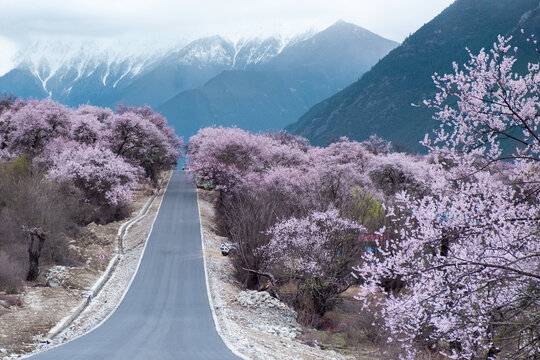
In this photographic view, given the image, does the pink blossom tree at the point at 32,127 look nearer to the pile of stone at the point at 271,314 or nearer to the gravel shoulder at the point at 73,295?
the gravel shoulder at the point at 73,295

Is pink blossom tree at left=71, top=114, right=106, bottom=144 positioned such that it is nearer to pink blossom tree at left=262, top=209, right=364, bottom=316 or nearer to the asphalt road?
the asphalt road

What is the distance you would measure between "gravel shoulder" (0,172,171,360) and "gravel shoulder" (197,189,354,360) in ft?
17.5

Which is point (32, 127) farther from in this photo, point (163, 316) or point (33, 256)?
point (163, 316)

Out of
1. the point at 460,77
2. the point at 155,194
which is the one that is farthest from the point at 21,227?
the point at 155,194

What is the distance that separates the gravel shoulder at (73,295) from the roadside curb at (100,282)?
19 centimetres

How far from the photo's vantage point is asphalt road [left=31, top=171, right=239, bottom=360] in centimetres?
1709

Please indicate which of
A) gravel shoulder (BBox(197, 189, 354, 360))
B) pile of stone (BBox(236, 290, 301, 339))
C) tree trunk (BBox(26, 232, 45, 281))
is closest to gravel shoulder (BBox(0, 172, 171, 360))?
tree trunk (BBox(26, 232, 45, 281))

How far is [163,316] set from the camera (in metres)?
25.2

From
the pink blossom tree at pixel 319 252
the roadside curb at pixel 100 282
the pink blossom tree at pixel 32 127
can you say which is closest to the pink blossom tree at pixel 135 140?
the pink blossom tree at pixel 32 127

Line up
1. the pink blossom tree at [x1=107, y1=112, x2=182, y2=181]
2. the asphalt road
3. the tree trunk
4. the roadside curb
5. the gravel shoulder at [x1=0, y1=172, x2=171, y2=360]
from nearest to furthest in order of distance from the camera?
the asphalt road → the gravel shoulder at [x1=0, y1=172, x2=171, y2=360] → the roadside curb → the tree trunk → the pink blossom tree at [x1=107, y1=112, x2=182, y2=181]

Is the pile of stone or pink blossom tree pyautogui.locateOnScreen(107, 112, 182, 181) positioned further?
pink blossom tree pyautogui.locateOnScreen(107, 112, 182, 181)

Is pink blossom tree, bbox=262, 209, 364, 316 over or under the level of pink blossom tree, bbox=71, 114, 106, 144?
under

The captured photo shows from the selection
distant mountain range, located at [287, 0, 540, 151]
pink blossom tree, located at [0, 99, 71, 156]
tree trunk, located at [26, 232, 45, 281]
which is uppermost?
distant mountain range, located at [287, 0, 540, 151]

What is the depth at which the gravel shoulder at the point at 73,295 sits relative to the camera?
66.6 feet
